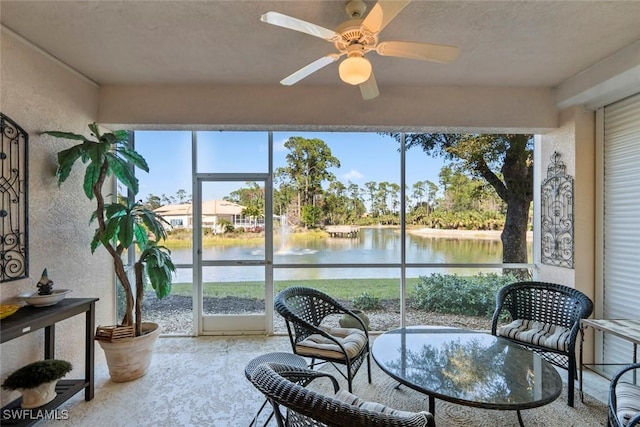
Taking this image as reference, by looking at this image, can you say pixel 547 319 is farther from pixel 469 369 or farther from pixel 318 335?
pixel 318 335

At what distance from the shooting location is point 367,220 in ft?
12.5

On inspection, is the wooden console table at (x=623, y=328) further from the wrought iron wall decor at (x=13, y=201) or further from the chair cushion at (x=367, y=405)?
the wrought iron wall decor at (x=13, y=201)

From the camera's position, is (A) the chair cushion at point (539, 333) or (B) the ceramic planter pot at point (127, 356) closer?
(A) the chair cushion at point (539, 333)

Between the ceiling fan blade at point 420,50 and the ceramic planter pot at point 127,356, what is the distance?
3.10m

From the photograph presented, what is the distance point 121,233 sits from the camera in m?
2.65

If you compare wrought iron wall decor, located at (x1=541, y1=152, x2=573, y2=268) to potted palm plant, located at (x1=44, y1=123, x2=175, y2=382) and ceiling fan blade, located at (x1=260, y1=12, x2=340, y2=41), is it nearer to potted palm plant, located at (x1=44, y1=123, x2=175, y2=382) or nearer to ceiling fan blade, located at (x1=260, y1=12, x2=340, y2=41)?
ceiling fan blade, located at (x1=260, y1=12, x2=340, y2=41)

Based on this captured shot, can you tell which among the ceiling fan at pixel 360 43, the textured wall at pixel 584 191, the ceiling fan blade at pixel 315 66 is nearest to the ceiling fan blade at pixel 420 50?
the ceiling fan at pixel 360 43

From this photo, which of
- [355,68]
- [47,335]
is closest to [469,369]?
[355,68]

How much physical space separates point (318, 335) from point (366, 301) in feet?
4.51

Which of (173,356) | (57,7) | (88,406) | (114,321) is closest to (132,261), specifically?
(114,321)

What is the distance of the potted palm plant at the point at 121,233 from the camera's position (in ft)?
8.57

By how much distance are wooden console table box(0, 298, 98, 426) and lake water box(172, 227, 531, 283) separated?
1322 millimetres

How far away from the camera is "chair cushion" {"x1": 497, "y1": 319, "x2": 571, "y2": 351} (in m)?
2.55

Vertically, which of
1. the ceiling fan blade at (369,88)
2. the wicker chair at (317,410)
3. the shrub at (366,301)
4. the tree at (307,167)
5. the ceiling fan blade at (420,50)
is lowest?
the shrub at (366,301)
